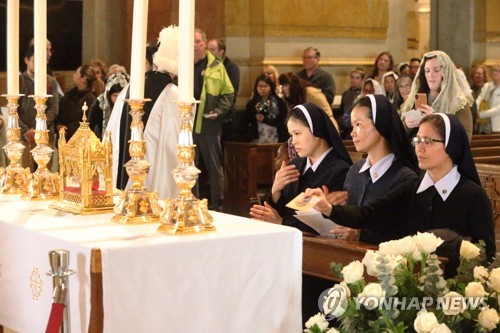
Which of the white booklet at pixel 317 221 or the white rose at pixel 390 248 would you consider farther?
the white booklet at pixel 317 221

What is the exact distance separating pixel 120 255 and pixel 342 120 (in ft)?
30.8

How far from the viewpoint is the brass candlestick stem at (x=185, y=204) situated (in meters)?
3.81

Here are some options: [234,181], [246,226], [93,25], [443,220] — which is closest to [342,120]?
[234,181]

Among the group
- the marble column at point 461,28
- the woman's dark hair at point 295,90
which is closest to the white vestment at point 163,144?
the woman's dark hair at point 295,90

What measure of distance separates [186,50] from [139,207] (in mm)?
651

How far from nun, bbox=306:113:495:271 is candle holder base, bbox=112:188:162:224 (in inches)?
42.0

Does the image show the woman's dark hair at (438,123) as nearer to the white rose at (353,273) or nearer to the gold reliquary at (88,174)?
the gold reliquary at (88,174)

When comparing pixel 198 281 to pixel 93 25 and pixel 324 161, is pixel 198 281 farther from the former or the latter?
pixel 93 25

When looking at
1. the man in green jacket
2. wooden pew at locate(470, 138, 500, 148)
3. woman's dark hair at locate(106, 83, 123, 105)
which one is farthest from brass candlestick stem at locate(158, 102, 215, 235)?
the man in green jacket

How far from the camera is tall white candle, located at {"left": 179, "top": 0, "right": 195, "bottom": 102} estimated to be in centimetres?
381

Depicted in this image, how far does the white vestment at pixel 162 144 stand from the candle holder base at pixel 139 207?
2.22m

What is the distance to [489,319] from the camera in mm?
3211

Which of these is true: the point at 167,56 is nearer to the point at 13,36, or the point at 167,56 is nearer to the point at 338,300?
the point at 13,36

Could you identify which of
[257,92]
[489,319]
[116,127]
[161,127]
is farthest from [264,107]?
[489,319]
